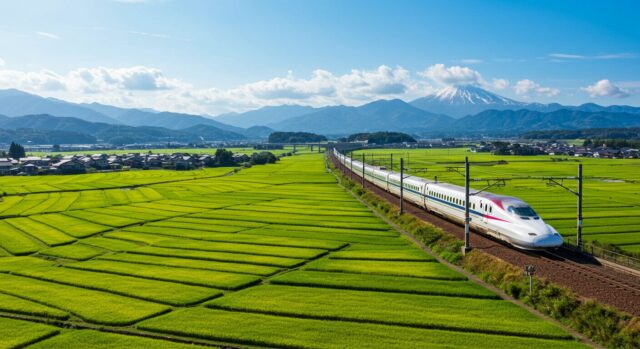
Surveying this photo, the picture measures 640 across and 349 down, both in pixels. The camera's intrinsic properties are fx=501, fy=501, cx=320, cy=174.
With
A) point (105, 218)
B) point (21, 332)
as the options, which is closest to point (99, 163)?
point (105, 218)

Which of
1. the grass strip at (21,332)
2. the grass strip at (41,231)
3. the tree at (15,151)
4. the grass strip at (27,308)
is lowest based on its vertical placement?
the grass strip at (21,332)

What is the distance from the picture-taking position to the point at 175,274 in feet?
105

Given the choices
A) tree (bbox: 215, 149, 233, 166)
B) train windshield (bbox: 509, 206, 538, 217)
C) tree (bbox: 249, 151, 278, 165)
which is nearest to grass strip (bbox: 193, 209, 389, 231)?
train windshield (bbox: 509, 206, 538, 217)

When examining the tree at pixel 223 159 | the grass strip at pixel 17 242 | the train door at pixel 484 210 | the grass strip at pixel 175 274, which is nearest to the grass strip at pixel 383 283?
the grass strip at pixel 175 274

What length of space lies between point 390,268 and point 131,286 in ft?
51.8

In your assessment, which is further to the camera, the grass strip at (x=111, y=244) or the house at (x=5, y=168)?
the house at (x=5, y=168)

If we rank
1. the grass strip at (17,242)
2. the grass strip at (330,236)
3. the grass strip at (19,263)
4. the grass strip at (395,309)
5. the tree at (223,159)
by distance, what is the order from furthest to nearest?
the tree at (223,159) → the grass strip at (330,236) → the grass strip at (17,242) → the grass strip at (19,263) → the grass strip at (395,309)

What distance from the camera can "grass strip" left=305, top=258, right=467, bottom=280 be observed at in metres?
30.2

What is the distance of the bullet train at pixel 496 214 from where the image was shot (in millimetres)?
28797

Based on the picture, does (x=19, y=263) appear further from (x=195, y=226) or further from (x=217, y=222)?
(x=217, y=222)

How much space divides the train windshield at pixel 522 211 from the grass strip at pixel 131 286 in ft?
60.2

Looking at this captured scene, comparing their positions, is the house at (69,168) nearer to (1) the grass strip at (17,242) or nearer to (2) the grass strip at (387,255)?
(1) the grass strip at (17,242)

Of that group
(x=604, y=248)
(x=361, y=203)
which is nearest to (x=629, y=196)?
(x=361, y=203)

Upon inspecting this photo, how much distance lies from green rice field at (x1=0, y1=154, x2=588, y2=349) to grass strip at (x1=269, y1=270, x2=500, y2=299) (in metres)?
0.09
